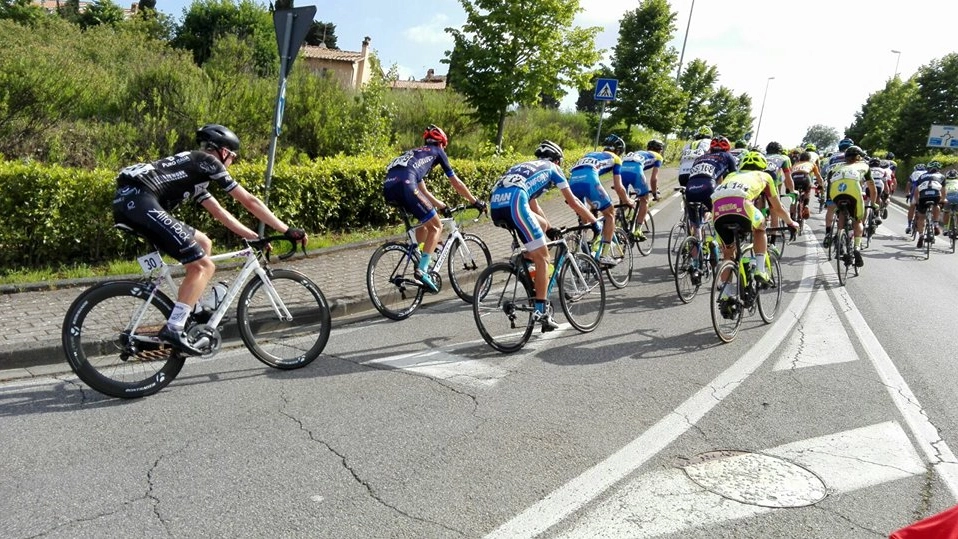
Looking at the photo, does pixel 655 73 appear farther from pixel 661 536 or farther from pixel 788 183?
pixel 661 536

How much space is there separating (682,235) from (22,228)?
8.88 metres

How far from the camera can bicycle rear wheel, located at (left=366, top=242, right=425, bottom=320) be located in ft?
24.7

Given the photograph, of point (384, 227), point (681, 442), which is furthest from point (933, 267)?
point (681, 442)

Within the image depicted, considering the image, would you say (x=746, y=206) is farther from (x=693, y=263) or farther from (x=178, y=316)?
(x=178, y=316)

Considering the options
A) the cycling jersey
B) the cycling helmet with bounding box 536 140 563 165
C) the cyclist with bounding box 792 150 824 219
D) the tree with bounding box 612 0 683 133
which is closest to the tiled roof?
the tree with bounding box 612 0 683 133

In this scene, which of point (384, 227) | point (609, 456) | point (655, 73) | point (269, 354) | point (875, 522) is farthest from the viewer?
point (655, 73)

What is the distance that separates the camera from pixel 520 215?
21.5ft

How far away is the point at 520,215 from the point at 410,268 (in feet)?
6.04

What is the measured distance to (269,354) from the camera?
18.9 ft

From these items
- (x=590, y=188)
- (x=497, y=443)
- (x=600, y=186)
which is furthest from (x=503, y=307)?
(x=600, y=186)

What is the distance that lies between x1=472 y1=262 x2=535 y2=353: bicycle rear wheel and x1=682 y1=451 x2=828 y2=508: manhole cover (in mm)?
2467

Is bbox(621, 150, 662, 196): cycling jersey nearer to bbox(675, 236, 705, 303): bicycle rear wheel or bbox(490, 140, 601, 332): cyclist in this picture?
bbox(675, 236, 705, 303): bicycle rear wheel

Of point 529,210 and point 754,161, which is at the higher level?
point 754,161

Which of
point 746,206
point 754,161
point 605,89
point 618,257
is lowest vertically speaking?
point 618,257
